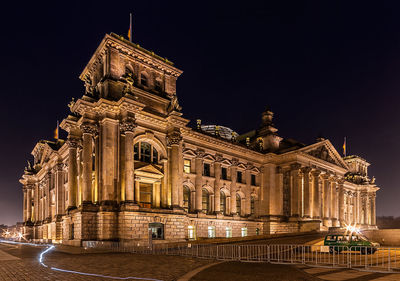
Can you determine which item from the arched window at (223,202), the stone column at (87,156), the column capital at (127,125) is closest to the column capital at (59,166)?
the stone column at (87,156)

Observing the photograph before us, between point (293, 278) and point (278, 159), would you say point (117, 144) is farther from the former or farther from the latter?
point (278, 159)

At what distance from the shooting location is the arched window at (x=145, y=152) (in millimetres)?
37156

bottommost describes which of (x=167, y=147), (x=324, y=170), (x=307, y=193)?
(x=307, y=193)

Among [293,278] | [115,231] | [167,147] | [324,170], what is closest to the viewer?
[293,278]

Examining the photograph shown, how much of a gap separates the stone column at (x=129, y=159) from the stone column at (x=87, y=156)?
353cm

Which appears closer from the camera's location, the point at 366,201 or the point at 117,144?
the point at 117,144

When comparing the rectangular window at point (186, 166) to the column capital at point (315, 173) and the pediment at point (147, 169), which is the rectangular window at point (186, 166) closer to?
the pediment at point (147, 169)

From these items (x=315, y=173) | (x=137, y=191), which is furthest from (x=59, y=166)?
(x=315, y=173)

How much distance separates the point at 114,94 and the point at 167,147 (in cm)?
899

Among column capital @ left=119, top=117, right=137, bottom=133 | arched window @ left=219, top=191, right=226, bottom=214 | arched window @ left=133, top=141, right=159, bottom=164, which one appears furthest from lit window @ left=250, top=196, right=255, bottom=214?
column capital @ left=119, top=117, right=137, bottom=133

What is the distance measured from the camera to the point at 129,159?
3416cm

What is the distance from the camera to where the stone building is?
33.8 m

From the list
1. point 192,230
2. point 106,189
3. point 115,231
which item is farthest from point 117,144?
point 192,230

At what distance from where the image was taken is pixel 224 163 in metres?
50.8
